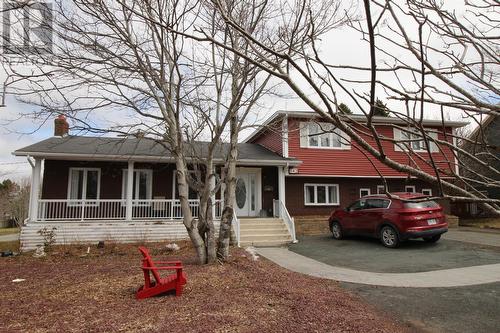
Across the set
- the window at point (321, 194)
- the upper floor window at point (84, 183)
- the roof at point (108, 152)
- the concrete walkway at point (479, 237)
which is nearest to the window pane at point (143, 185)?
the roof at point (108, 152)

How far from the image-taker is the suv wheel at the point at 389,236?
41.2 ft

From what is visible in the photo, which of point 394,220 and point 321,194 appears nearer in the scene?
point 394,220

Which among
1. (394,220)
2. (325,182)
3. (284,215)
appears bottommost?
(394,220)

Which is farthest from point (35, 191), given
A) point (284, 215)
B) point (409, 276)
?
point (409, 276)

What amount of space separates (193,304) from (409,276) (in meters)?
5.22

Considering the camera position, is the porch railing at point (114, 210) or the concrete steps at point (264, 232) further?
the porch railing at point (114, 210)

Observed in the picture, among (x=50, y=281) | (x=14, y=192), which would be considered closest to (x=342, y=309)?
(x=50, y=281)

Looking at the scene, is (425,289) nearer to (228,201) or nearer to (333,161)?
(228,201)

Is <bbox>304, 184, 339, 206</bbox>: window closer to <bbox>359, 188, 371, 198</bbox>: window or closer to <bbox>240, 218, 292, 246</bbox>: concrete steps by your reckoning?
<bbox>359, 188, 371, 198</bbox>: window

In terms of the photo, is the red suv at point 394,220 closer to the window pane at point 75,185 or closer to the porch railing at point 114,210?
the porch railing at point 114,210

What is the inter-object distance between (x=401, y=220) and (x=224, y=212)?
600cm

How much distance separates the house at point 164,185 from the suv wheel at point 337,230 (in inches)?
70.9

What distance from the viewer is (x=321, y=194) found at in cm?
1991

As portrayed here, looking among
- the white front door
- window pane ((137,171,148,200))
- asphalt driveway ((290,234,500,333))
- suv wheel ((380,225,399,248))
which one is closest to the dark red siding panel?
the white front door
